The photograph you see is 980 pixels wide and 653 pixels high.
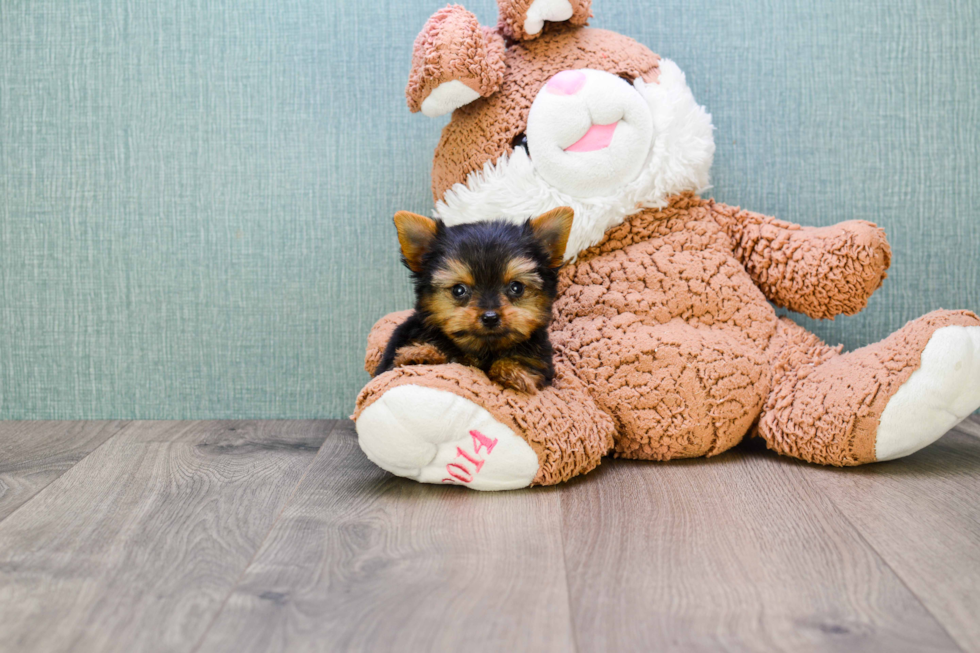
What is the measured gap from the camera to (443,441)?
4.62 ft

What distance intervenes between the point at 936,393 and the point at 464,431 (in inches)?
37.1

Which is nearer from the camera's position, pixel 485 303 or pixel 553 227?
pixel 485 303

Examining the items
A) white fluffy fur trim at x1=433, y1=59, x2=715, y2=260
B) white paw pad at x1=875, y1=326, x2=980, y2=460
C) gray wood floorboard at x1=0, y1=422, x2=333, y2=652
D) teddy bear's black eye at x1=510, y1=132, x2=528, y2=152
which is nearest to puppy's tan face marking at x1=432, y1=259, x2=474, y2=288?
white fluffy fur trim at x1=433, y1=59, x2=715, y2=260

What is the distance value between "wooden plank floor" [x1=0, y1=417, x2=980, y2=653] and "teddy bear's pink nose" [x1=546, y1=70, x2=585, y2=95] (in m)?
0.84

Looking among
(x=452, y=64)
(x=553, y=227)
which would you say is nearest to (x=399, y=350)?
(x=553, y=227)

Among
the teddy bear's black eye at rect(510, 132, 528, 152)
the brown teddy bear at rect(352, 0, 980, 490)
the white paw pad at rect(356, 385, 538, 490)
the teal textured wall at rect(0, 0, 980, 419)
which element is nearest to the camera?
the white paw pad at rect(356, 385, 538, 490)

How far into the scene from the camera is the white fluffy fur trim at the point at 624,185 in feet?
5.50

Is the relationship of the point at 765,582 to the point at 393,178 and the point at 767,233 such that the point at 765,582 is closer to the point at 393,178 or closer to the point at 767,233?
the point at 767,233

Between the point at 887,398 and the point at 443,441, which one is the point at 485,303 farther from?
the point at 887,398

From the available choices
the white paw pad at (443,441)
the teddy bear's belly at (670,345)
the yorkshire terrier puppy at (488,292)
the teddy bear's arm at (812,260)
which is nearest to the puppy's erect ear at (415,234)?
the yorkshire terrier puppy at (488,292)

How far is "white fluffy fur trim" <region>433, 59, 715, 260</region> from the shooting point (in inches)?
66.0

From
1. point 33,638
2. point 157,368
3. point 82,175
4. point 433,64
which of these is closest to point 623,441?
point 433,64

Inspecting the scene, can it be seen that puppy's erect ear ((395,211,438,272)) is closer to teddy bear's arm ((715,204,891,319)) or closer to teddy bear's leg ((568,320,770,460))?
teddy bear's leg ((568,320,770,460))

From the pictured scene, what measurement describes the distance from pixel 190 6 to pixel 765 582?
79.1 inches
